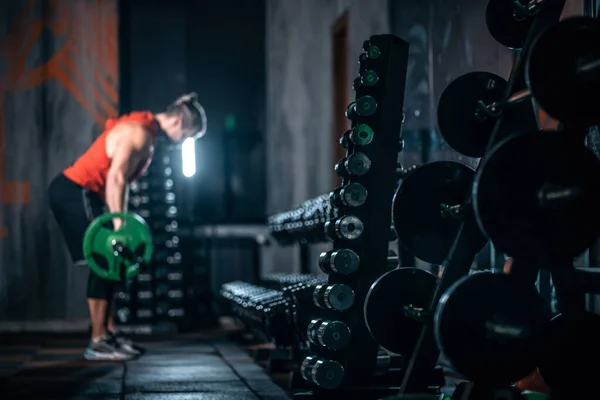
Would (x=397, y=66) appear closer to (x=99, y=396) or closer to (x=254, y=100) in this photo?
(x=99, y=396)

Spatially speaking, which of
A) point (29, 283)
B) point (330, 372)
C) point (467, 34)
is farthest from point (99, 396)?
point (29, 283)

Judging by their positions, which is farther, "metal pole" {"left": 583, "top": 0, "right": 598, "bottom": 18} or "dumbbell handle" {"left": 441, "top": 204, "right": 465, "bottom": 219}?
"metal pole" {"left": 583, "top": 0, "right": 598, "bottom": 18}

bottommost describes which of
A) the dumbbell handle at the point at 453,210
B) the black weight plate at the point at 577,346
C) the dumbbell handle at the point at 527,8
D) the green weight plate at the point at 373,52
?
the black weight plate at the point at 577,346

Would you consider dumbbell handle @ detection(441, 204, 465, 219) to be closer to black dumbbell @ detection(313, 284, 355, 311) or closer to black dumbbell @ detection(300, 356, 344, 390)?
black dumbbell @ detection(313, 284, 355, 311)

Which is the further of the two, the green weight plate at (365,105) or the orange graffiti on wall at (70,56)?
the orange graffiti on wall at (70,56)

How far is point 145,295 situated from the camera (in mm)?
6395

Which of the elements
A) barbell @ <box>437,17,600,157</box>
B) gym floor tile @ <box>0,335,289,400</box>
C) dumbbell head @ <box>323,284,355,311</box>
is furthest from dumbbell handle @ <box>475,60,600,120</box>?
gym floor tile @ <box>0,335,289,400</box>

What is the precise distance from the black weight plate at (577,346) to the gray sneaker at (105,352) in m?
2.85

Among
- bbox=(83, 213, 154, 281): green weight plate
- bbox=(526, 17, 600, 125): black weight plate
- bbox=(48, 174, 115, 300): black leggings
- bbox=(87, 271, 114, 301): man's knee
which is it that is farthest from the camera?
bbox=(48, 174, 115, 300): black leggings

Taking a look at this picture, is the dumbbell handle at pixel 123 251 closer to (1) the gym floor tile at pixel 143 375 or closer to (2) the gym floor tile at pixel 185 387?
(1) the gym floor tile at pixel 143 375

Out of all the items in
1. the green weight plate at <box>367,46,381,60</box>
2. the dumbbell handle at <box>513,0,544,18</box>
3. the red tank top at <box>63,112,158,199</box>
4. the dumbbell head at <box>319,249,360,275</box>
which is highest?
the dumbbell handle at <box>513,0,544,18</box>

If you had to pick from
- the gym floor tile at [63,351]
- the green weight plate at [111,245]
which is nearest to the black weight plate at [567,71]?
the green weight plate at [111,245]

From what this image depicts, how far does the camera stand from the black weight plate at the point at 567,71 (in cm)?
200

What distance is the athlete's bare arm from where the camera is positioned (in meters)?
4.48
